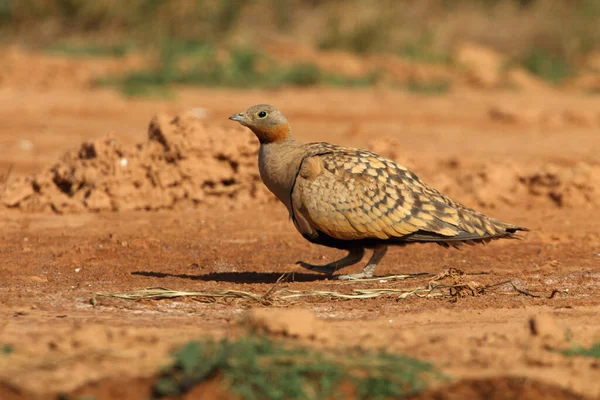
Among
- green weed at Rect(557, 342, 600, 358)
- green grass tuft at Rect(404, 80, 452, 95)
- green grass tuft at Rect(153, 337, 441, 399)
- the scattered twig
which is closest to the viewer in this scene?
green grass tuft at Rect(153, 337, 441, 399)

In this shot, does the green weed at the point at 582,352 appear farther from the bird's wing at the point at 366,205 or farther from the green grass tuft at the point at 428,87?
the green grass tuft at the point at 428,87

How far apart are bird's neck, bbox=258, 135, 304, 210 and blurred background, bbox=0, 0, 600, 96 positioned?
8358mm

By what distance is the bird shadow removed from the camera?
7.34 m

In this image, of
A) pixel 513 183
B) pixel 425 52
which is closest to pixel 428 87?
pixel 425 52

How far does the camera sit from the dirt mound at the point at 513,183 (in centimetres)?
1025

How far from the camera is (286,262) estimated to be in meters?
8.13

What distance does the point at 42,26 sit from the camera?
Result: 18562 millimetres

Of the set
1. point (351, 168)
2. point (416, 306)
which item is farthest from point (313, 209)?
point (416, 306)

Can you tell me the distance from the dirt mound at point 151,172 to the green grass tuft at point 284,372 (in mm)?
5239

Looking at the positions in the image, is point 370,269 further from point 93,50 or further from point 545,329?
point 93,50

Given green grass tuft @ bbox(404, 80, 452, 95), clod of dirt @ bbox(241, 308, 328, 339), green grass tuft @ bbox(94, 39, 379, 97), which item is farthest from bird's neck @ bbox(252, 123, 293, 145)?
green grass tuft @ bbox(404, 80, 452, 95)

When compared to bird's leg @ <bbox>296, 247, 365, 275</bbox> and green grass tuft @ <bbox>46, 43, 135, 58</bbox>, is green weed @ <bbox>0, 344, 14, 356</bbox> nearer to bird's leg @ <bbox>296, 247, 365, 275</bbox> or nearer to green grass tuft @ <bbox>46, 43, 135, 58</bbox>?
bird's leg @ <bbox>296, 247, 365, 275</bbox>

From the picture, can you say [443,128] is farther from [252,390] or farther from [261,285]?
[252,390]

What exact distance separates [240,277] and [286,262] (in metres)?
0.71
